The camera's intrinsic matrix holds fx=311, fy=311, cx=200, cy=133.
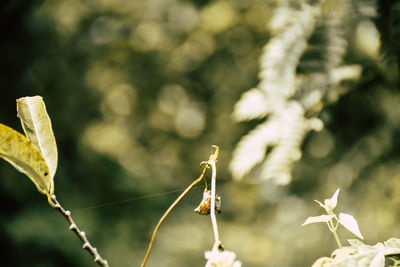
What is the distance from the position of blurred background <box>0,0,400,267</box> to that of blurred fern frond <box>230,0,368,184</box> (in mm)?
549

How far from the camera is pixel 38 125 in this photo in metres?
0.30

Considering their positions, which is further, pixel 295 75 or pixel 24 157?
pixel 295 75

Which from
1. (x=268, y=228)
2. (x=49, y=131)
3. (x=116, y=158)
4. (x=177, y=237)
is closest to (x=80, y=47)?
(x=116, y=158)

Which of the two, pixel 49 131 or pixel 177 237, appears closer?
pixel 49 131

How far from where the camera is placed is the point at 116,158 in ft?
4.59

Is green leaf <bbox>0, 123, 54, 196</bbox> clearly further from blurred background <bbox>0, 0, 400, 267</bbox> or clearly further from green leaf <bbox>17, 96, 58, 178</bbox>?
blurred background <bbox>0, 0, 400, 267</bbox>

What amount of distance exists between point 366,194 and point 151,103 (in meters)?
0.98

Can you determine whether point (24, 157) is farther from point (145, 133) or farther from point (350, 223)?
point (145, 133)

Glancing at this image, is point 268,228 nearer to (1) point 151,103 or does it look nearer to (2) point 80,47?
(1) point 151,103

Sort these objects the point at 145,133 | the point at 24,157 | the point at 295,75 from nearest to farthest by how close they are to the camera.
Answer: the point at 24,157
the point at 295,75
the point at 145,133

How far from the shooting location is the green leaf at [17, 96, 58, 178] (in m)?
0.29

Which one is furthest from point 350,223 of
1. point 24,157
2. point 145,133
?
point 145,133

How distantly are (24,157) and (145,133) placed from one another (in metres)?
1.24

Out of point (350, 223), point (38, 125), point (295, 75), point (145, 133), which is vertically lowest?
point (350, 223)
